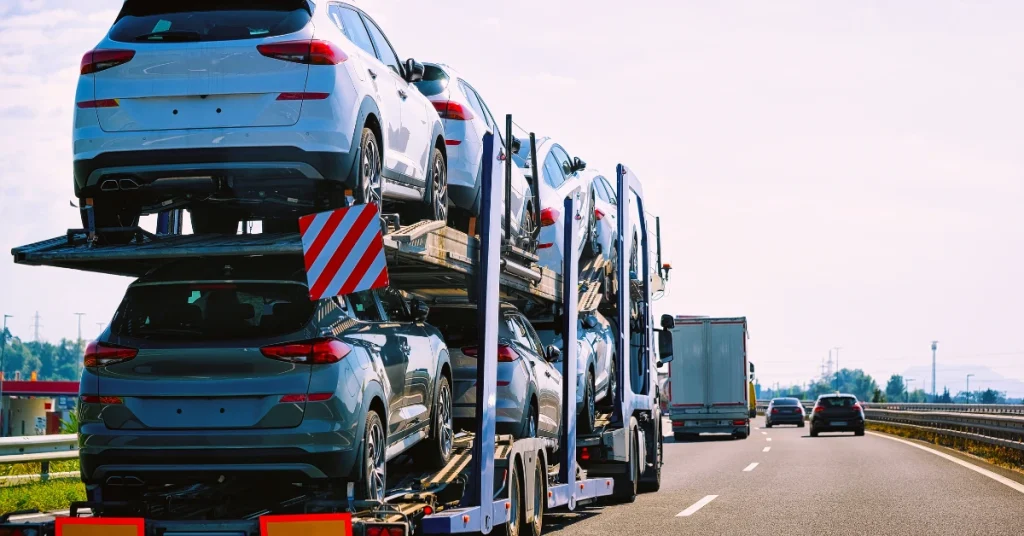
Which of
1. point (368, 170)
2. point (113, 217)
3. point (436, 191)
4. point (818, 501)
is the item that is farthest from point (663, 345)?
point (113, 217)

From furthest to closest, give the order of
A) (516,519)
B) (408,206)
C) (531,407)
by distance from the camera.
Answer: (531,407)
(516,519)
(408,206)

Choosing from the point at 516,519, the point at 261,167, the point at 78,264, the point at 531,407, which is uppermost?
the point at 261,167

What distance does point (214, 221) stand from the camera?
8.70 m

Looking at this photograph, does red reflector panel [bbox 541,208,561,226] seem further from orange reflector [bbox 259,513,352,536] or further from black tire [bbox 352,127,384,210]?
orange reflector [bbox 259,513,352,536]

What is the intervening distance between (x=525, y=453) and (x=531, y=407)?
0.95m

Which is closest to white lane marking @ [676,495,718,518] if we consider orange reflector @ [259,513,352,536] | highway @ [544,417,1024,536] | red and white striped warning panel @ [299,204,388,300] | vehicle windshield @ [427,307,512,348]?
highway @ [544,417,1024,536]

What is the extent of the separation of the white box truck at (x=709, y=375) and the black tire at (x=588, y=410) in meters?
21.3

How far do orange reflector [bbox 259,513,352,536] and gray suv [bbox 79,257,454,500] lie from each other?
13.1 inches

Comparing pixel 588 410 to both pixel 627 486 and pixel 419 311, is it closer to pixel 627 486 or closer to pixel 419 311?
pixel 627 486

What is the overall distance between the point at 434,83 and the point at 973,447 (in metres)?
20.0

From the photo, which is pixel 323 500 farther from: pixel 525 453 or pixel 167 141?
pixel 525 453

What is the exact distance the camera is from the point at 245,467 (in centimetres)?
668

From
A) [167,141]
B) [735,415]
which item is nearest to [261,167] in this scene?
[167,141]

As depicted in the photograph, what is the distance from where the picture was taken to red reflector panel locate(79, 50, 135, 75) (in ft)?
23.9
